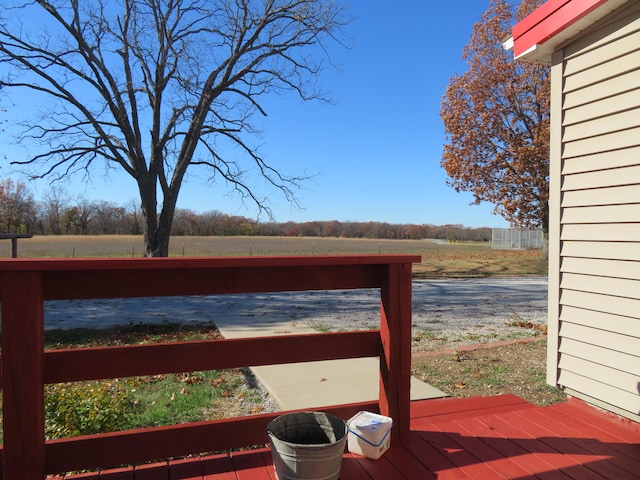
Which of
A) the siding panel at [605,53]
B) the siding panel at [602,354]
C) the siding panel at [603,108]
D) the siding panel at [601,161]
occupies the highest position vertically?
the siding panel at [605,53]

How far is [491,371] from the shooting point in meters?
4.38

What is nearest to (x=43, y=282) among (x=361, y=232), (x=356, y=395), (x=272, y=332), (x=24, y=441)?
(x=24, y=441)

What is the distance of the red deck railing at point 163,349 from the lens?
5.52ft

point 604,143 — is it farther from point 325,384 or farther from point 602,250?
point 325,384

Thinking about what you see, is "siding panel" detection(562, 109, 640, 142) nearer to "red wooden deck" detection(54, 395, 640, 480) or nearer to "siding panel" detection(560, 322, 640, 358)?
"siding panel" detection(560, 322, 640, 358)

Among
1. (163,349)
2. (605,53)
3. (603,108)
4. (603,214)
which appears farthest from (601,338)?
(163,349)

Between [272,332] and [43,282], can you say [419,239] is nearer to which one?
[272,332]

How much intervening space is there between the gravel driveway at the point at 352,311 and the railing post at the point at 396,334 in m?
3.37

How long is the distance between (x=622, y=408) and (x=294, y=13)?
1502 cm

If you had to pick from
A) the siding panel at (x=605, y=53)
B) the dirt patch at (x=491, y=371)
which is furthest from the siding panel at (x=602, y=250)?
the dirt patch at (x=491, y=371)

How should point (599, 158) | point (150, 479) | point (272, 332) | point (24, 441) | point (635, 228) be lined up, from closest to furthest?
point (24, 441), point (150, 479), point (635, 228), point (599, 158), point (272, 332)

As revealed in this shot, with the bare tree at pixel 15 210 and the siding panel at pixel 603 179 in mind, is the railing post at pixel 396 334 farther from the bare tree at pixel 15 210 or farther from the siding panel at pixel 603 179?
the bare tree at pixel 15 210

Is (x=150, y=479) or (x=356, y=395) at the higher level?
(x=150, y=479)

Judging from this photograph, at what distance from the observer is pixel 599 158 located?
2924mm
